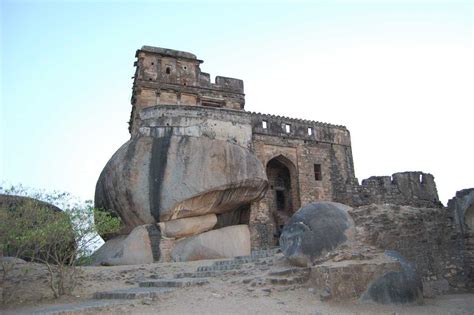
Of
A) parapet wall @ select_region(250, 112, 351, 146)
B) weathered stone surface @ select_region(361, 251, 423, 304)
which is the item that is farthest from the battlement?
weathered stone surface @ select_region(361, 251, 423, 304)

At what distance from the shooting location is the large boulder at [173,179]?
48.2ft

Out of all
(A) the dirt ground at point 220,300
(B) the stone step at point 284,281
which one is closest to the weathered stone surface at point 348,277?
(A) the dirt ground at point 220,300

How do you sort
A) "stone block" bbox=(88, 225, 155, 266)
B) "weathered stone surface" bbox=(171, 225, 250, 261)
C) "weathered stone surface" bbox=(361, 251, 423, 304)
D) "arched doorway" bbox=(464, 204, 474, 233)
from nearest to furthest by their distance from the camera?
1. "weathered stone surface" bbox=(361, 251, 423, 304)
2. "arched doorway" bbox=(464, 204, 474, 233)
3. "stone block" bbox=(88, 225, 155, 266)
4. "weathered stone surface" bbox=(171, 225, 250, 261)

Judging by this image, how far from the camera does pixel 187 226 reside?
14.9 meters

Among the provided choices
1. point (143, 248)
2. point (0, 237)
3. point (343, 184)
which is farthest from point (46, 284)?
point (343, 184)

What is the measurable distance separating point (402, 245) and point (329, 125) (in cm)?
1363

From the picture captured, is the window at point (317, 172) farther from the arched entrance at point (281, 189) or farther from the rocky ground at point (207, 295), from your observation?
the rocky ground at point (207, 295)

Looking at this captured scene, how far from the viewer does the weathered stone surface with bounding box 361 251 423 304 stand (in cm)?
732

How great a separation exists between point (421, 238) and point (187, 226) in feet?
27.6

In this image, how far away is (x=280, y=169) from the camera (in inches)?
827

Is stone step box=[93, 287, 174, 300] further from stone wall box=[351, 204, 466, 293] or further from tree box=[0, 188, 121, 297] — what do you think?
stone wall box=[351, 204, 466, 293]

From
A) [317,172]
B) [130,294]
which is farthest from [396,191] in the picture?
[130,294]

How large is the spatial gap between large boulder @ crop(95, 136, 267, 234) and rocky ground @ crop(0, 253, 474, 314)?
437 centimetres

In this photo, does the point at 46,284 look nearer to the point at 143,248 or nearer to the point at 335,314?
the point at 143,248
